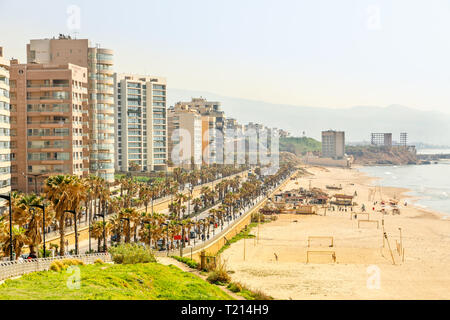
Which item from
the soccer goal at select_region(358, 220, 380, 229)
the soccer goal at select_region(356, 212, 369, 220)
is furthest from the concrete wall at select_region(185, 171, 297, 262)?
the soccer goal at select_region(356, 212, 369, 220)

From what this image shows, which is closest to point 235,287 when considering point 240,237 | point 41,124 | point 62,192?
point 62,192

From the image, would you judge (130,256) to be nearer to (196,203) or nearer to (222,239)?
(222,239)

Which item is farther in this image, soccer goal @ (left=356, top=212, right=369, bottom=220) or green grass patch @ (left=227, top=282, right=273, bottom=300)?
soccer goal @ (left=356, top=212, right=369, bottom=220)

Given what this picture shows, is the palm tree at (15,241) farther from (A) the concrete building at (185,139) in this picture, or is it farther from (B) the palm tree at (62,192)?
(A) the concrete building at (185,139)

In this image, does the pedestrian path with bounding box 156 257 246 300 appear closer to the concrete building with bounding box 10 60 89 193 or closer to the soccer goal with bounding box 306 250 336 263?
the soccer goal with bounding box 306 250 336 263

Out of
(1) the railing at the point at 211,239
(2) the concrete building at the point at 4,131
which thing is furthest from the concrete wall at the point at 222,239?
(2) the concrete building at the point at 4,131
